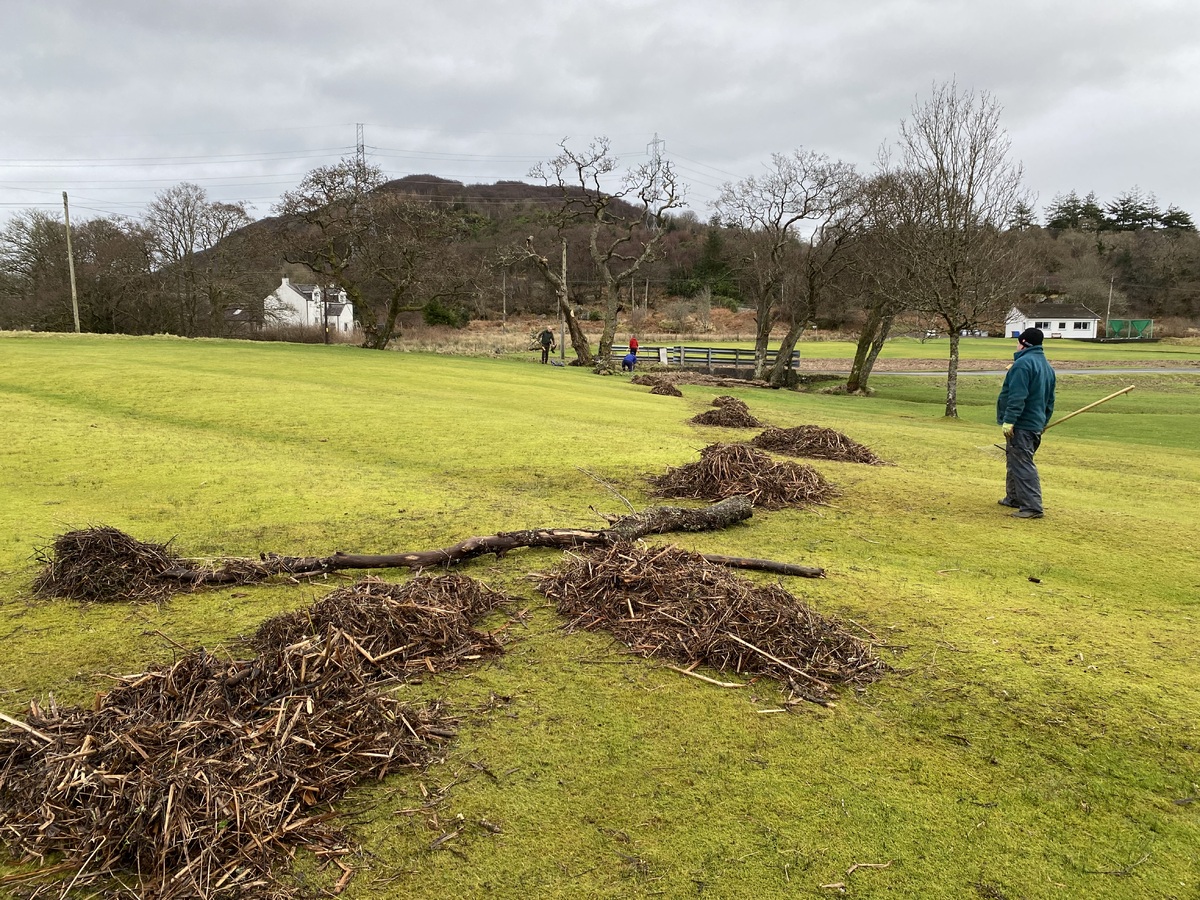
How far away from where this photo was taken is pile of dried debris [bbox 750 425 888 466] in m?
12.0

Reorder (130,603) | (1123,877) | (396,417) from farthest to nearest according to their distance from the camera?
(396,417) → (130,603) → (1123,877)

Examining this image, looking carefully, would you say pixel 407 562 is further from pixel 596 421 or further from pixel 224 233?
pixel 224 233

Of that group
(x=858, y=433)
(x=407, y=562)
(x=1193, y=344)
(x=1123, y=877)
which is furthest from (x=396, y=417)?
(x=1193, y=344)

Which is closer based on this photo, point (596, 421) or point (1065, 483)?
point (1065, 483)

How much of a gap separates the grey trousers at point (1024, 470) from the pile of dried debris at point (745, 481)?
2.09 meters

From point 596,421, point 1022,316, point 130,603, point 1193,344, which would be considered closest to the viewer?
point 130,603

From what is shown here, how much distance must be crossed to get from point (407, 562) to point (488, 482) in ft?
12.7

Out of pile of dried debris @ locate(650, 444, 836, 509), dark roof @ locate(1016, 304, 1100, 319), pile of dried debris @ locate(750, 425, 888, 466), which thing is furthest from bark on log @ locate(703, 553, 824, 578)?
dark roof @ locate(1016, 304, 1100, 319)

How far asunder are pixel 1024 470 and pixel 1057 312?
362 feet

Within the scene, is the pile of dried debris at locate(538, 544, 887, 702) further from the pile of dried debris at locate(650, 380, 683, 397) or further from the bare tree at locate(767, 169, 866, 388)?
the bare tree at locate(767, 169, 866, 388)

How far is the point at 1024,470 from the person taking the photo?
866cm

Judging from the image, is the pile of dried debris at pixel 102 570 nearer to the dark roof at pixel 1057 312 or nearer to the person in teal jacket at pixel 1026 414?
the person in teal jacket at pixel 1026 414

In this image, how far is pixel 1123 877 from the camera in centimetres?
289

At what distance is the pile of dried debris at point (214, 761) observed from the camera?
9.01 ft
